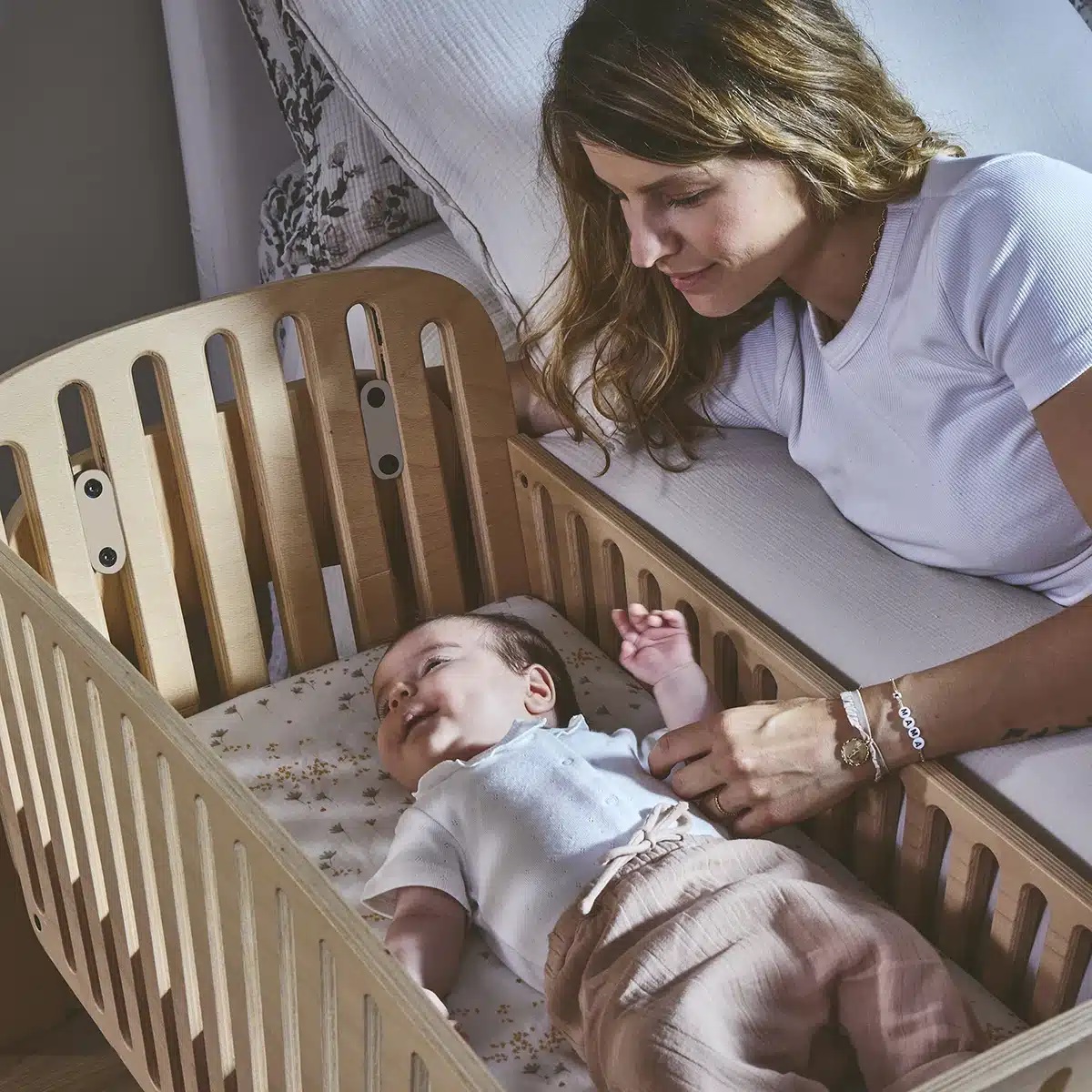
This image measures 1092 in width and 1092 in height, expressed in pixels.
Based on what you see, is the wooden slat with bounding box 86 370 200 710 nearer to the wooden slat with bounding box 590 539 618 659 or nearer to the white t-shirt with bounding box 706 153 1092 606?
the wooden slat with bounding box 590 539 618 659

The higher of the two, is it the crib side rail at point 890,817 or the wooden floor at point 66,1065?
the crib side rail at point 890,817

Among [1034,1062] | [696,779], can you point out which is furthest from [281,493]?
[1034,1062]

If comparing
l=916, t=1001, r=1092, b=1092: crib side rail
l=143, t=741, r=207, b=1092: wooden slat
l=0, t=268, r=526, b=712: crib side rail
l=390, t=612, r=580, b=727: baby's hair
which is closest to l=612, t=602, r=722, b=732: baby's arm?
l=390, t=612, r=580, b=727: baby's hair

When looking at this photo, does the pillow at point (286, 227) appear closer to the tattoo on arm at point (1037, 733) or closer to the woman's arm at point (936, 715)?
the woman's arm at point (936, 715)

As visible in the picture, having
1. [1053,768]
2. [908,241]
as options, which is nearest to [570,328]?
[908,241]

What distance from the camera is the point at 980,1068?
1.94 ft

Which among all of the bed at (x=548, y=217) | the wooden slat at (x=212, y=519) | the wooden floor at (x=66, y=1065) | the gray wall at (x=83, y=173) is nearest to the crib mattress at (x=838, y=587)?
the bed at (x=548, y=217)

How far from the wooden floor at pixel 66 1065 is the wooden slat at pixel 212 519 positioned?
47 cm

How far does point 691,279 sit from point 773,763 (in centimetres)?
39

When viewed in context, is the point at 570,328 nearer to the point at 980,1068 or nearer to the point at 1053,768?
the point at 1053,768

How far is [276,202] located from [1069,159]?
35.8 inches

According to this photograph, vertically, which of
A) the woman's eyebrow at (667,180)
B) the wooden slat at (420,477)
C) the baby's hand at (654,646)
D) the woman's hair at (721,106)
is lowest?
the baby's hand at (654,646)

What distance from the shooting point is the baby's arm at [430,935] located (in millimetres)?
1019

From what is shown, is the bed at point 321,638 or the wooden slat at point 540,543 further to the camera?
the wooden slat at point 540,543
